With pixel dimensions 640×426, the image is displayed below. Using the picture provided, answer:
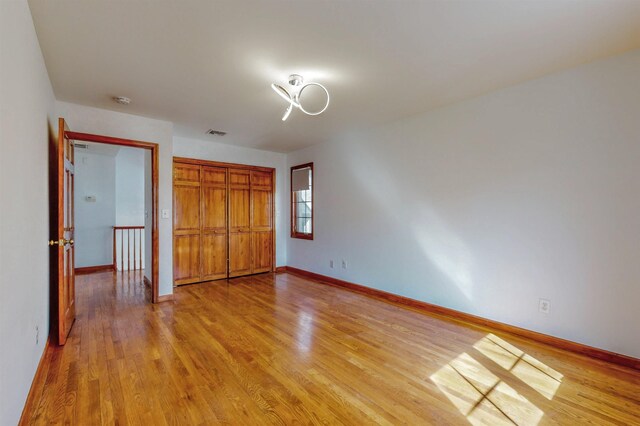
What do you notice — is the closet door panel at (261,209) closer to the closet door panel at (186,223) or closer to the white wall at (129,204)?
the closet door panel at (186,223)

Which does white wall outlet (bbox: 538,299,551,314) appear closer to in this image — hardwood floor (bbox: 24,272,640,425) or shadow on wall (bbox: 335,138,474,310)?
hardwood floor (bbox: 24,272,640,425)

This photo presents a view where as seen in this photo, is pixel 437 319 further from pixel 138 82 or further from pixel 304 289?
pixel 138 82

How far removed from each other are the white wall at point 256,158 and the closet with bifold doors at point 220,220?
13 cm

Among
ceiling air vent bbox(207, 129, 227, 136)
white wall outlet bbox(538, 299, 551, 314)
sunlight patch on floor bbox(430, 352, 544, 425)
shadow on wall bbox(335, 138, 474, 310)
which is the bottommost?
sunlight patch on floor bbox(430, 352, 544, 425)

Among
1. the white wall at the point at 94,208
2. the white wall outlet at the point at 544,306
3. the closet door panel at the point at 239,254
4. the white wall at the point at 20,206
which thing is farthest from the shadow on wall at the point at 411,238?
the white wall at the point at 94,208

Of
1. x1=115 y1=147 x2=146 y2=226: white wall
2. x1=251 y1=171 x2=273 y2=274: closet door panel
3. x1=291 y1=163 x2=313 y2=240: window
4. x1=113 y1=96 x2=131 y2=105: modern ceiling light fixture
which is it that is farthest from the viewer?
x1=115 y1=147 x2=146 y2=226: white wall

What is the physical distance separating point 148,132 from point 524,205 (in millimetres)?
4382

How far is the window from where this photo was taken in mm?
5523

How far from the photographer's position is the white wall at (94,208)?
19.6 feet

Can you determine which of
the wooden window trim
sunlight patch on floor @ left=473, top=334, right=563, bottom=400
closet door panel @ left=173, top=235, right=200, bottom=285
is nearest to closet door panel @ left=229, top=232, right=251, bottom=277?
closet door panel @ left=173, top=235, right=200, bottom=285

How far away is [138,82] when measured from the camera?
2.86 metres

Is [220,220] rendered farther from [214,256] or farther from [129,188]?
[129,188]

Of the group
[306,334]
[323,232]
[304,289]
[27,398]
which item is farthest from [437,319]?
[27,398]

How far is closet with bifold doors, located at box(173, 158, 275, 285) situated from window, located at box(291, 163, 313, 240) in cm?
42
